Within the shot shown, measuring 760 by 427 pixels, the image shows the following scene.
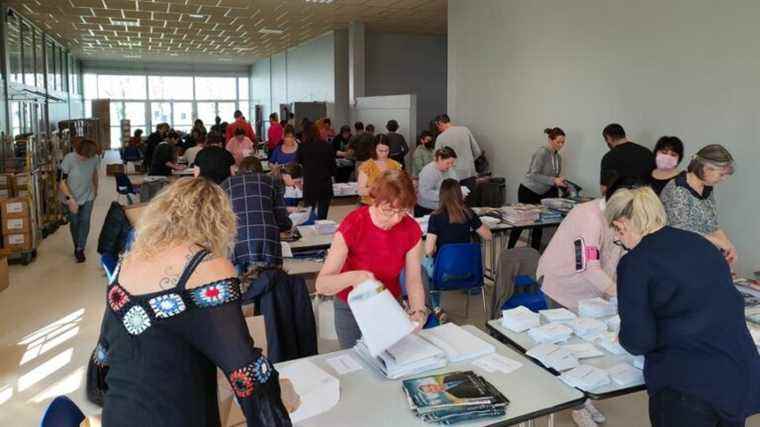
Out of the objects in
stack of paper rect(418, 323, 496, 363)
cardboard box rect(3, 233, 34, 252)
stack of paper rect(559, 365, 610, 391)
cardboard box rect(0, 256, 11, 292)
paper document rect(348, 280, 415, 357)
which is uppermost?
paper document rect(348, 280, 415, 357)

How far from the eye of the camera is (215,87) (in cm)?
2541

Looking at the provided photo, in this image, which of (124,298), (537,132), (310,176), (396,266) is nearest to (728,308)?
(396,266)

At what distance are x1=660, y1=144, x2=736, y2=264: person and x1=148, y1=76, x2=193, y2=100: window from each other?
24035mm

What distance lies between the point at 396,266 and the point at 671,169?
3.34 meters

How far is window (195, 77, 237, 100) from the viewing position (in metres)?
25.2

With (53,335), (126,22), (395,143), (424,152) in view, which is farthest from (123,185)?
(126,22)

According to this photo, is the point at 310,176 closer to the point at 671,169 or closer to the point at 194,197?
the point at 671,169

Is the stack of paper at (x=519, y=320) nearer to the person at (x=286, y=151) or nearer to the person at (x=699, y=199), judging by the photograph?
the person at (x=699, y=199)

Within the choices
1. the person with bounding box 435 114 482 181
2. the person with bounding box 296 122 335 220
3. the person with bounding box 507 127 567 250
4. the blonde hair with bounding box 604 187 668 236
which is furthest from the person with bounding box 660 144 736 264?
the person with bounding box 435 114 482 181

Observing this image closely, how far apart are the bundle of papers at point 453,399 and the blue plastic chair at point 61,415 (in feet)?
3.39

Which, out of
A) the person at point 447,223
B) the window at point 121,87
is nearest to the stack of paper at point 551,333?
the person at point 447,223

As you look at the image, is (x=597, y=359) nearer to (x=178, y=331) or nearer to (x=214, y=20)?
(x=178, y=331)

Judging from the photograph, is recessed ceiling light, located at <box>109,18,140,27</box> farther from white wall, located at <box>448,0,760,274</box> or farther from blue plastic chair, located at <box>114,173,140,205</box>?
white wall, located at <box>448,0,760,274</box>

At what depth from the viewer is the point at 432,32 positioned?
1415 cm
